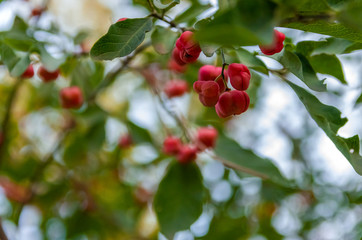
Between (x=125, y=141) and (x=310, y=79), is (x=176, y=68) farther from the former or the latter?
(x=310, y=79)

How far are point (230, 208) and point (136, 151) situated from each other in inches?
33.8

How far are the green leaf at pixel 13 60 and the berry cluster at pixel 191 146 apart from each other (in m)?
0.65

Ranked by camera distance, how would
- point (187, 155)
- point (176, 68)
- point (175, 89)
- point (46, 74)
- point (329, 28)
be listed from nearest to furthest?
1. point (329, 28)
2. point (46, 74)
3. point (187, 155)
4. point (176, 68)
5. point (175, 89)

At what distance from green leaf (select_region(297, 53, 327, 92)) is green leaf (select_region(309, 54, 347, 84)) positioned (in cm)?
12

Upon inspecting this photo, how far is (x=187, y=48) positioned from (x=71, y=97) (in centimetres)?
84

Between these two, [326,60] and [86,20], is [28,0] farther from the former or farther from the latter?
[326,60]

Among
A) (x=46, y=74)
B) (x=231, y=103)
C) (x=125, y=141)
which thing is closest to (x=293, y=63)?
(x=231, y=103)

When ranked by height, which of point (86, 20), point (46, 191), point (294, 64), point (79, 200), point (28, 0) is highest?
point (294, 64)

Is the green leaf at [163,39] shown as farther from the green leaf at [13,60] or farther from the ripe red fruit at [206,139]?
the ripe red fruit at [206,139]

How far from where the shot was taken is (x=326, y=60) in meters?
1.11

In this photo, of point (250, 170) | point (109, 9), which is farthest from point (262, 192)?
point (109, 9)

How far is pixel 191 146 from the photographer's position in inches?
63.2

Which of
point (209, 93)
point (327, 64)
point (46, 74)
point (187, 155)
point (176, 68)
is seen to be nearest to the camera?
point (209, 93)

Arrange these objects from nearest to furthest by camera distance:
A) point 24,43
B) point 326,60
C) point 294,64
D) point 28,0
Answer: point 294,64, point 326,60, point 24,43, point 28,0
